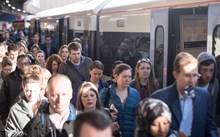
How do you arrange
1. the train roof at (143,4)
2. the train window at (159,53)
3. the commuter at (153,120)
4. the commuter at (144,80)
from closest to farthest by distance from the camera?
the commuter at (153,120)
the commuter at (144,80)
the train roof at (143,4)
the train window at (159,53)

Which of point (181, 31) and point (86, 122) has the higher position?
point (181, 31)

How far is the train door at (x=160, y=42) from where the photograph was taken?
6.04m

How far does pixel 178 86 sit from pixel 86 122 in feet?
4.68

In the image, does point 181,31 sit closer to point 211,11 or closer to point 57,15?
point 211,11

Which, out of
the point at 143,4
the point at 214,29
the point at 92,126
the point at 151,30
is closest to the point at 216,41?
the point at 214,29

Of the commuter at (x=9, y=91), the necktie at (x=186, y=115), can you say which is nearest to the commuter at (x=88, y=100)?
the necktie at (x=186, y=115)

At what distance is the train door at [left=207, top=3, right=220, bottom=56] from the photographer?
486 cm

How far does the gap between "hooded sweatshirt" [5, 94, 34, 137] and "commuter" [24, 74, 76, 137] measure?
0.27m

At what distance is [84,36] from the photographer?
10.3m

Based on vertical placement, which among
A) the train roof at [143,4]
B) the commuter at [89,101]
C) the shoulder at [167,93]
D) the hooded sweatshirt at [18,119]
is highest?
the train roof at [143,4]

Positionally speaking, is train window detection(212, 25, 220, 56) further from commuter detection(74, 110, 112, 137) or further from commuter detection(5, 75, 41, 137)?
commuter detection(74, 110, 112, 137)

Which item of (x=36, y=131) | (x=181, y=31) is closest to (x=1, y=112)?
(x=36, y=131)

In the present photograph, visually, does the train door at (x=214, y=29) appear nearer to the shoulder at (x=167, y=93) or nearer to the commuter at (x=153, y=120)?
the shoulder at (x=167, y=93)

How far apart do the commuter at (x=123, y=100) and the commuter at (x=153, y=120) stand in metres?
1.50
